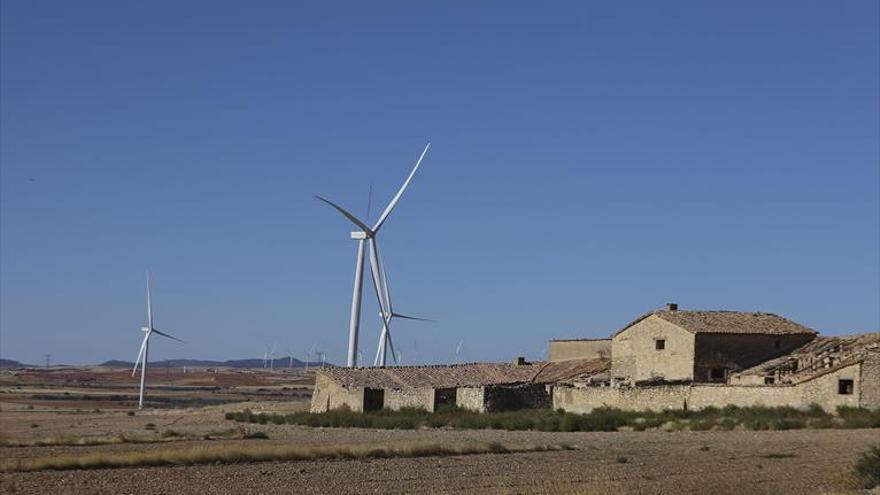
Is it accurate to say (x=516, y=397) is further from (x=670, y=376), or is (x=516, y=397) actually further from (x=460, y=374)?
(x=460, y=374)

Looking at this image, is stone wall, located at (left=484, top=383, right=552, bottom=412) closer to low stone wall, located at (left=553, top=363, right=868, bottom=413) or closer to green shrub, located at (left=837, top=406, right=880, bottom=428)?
low stone wall, located at (left=553, top=363, right=868, bottom=413)

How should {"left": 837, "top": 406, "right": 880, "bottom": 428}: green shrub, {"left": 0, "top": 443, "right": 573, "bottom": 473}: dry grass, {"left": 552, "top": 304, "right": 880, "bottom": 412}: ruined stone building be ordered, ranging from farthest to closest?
{"left": 552, "top": 304, "right": 880, "bottom": 412}: ruined stone building → {"left": 837, "top": 406, "right": 880, "bottom": 428}: green shrub → {"left": 0, "top": 443, "right": 573, "bottom": 473}: dry grass

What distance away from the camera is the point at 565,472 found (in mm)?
29344

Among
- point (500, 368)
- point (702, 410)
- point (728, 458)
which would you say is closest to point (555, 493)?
point (728, 458)

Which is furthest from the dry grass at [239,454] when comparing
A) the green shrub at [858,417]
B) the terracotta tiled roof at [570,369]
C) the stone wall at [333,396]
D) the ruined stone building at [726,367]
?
the terracotta tiled roof at [570,369]

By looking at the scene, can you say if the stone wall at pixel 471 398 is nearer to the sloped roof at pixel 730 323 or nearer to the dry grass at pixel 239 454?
the sloped roof at pixel 730 323

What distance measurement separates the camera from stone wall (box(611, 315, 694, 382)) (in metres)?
50.3

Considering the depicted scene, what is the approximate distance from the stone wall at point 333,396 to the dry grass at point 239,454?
18.0m

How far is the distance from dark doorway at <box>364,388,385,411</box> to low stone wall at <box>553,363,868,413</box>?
8.74m

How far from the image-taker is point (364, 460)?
33.3 metres

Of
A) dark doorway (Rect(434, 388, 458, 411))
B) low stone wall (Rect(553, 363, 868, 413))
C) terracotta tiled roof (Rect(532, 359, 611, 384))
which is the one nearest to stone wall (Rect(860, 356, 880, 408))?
low stone wall (Rect(553, 363, 868, 413))

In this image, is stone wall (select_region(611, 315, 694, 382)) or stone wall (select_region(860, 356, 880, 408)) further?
stone wall (select_region(611, 315, 694, 382))

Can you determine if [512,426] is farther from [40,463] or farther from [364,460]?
[40,463]

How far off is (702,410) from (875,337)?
8543 millimetres
